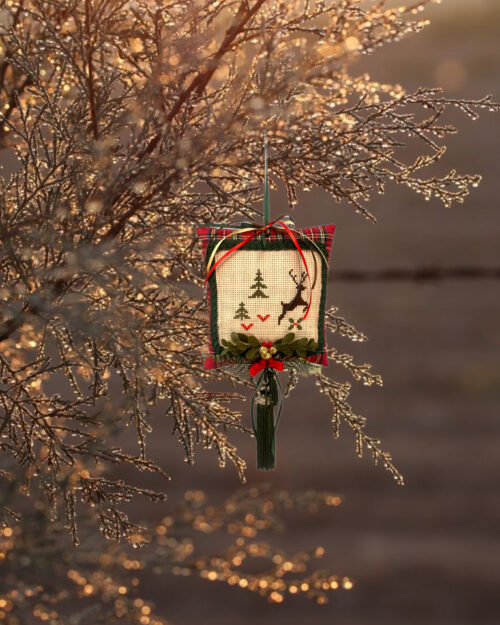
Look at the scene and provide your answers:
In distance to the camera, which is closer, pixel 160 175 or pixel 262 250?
pixel 262 250

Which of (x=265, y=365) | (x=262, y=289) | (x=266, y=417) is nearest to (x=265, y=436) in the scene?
(x=266, y=417)

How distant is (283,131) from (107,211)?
0.32 metres

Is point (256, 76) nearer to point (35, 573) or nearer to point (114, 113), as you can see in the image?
point (114, 113)

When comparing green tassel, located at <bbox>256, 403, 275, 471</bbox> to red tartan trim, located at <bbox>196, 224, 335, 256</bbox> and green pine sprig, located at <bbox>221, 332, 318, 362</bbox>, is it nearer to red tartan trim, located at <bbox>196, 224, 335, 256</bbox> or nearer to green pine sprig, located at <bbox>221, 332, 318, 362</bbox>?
green pine sprig, located at <bbox>221, 332, 318, 362</bbox>

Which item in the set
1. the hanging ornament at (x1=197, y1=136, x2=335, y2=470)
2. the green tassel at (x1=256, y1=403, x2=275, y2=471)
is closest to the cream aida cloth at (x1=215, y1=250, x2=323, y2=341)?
the hanging ornament at (x1=197, y1=136, x2=335, y2=470)

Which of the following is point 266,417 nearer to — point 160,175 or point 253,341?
point 253,341

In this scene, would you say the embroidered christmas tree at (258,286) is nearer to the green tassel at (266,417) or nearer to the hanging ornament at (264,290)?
the hanging ornament at (264,290)

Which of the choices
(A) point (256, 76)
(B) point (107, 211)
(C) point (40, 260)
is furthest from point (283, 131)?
(C) point (40, 260)

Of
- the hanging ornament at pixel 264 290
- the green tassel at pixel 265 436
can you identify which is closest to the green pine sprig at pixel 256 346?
the hanging ornament at pixel 264 290

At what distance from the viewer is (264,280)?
3.57 ft

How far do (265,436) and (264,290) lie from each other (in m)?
0.23

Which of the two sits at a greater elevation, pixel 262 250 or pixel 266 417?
pixel 262 250

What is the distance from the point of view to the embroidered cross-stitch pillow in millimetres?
1088

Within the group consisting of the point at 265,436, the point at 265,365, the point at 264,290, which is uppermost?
the point at 264,290
